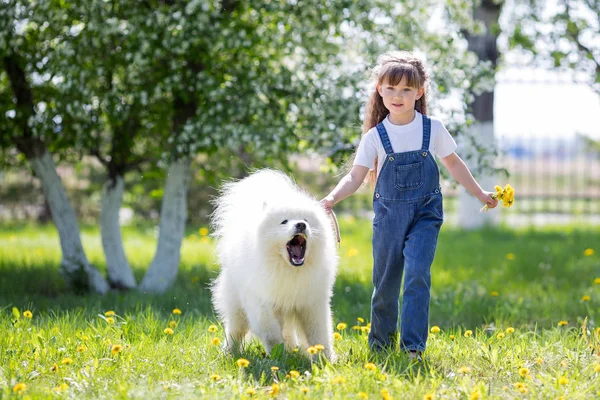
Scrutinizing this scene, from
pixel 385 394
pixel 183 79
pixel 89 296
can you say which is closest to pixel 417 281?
pixel 385 394

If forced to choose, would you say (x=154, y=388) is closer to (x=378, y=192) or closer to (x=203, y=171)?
(x=378, y=192)

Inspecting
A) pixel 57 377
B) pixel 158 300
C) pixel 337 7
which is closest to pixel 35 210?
pixel 158 300

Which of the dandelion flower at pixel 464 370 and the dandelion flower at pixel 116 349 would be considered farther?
the dandelion flower at pixel 116 349

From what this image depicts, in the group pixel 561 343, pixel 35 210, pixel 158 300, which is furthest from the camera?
pixel 35 210

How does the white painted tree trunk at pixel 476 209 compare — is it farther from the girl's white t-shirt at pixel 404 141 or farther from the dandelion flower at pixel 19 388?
the dandelion flower at pixel 19 388

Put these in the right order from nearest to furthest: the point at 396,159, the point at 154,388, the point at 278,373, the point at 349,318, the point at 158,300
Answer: the point at 154,388 < the point at 278,373 < the point at 396,159 < the point at 349,318 < the point at 158,300

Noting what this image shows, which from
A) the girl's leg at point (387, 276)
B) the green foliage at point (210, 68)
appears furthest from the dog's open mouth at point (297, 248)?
the green foliage at point (210, 68)

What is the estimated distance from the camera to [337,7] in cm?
584

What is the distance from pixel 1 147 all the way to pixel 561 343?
4908 millimetres

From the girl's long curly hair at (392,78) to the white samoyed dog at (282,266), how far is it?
1.73 ft

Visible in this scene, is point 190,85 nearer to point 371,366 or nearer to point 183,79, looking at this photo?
point 183,79

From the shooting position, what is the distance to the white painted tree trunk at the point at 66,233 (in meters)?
6.31

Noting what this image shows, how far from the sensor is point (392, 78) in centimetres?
378

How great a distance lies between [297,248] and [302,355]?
1.95 ft
